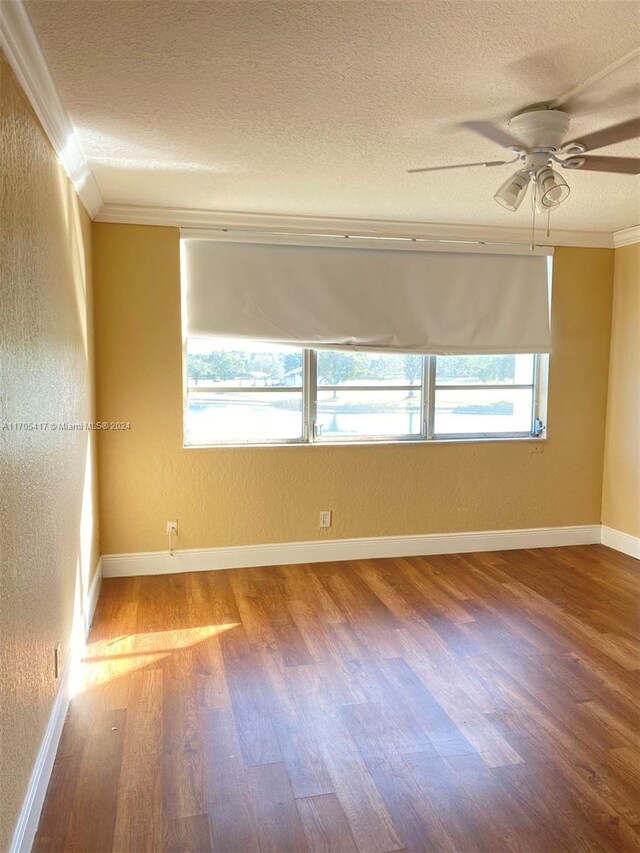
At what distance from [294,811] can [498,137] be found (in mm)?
2663

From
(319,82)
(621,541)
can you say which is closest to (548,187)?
(319,82)

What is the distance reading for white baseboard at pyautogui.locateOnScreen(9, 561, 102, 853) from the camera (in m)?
1.82

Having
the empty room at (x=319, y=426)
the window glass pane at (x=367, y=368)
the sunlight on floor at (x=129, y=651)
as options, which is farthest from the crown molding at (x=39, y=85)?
the sunlight on floor at (x=129, y=651)

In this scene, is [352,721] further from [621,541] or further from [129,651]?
[621,541]

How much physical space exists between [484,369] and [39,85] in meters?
3.56

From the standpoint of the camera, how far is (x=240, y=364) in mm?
4344

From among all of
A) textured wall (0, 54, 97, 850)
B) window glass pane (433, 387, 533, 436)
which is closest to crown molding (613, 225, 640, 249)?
window glass pane (433, 387, 533, 436)

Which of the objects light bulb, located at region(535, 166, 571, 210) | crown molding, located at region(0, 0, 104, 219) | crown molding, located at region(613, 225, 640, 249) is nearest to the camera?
crown molding, located at region(0, 0, 104, 219)

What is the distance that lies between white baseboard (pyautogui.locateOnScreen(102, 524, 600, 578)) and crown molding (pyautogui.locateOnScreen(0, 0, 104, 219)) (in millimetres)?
2399

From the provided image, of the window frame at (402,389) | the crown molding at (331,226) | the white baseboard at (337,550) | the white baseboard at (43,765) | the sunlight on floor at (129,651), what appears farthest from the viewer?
the window frame at (402,389)

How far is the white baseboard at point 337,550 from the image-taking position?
13.9 ft

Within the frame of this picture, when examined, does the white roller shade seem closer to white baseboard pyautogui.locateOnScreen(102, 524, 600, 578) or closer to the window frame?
the window frame

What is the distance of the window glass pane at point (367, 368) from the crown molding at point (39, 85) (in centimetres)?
197

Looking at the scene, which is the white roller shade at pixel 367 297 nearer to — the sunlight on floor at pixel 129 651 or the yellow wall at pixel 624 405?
the yellow wall at pixel 624 405
